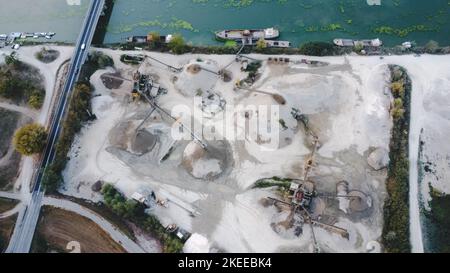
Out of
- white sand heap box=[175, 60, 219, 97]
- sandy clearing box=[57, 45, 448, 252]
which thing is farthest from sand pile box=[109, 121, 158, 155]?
white sand heap box=[175, 60, 219, 97]

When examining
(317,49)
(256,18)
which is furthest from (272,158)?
(256,18)

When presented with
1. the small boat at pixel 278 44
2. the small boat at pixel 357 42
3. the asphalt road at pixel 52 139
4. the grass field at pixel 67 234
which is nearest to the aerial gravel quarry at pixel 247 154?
the grass field at pixel 67 234

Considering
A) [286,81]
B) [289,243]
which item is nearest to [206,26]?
[286,81]

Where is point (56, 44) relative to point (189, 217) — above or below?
above

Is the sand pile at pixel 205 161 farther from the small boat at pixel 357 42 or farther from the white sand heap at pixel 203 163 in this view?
the small boat at pixel 357 42

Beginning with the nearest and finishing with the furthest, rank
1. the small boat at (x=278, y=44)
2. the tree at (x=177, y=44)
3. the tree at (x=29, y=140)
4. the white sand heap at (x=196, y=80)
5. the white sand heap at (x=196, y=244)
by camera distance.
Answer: the white sand heap at (x=196, y=244), the tree at (x=29, y=140), the white sand heap at (x=196, y=80), the tree at (x=177, y=44), the small boat at (x=278, y=44)
